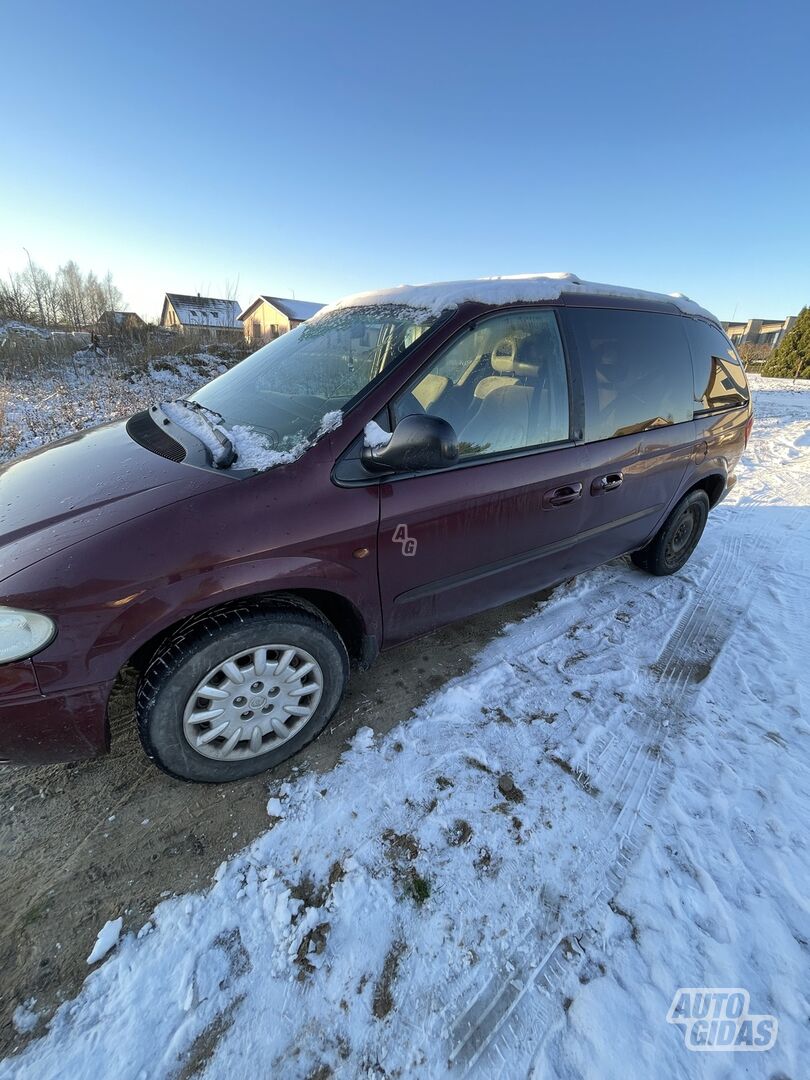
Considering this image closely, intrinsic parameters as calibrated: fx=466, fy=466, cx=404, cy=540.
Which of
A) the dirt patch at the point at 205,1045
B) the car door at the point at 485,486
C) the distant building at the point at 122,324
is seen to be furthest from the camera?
the distant building at the point at 122,324

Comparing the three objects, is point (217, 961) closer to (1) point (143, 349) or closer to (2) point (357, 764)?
(2) point (357, 764)

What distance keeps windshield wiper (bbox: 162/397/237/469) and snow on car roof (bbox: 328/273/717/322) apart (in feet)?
3.23

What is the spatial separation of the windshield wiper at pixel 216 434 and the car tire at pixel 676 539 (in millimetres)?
2993

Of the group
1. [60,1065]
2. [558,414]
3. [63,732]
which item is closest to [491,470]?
[558,414]

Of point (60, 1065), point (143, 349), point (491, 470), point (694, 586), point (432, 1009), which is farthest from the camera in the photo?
point (143, 349)

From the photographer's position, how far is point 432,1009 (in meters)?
1.31

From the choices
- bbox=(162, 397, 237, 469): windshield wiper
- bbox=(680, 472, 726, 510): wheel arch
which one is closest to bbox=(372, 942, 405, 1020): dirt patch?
bbox=(162, 397, 237, 469): windshield wiper

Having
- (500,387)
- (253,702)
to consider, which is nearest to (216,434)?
(253,702)

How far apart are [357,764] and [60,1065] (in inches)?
44.1

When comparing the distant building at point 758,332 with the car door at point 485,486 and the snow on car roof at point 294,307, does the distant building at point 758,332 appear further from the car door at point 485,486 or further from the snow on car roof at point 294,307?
the car door at point 485,486

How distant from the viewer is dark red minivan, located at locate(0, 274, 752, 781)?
1.48 m

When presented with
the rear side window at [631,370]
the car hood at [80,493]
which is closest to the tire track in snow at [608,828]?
the rear side window at [631,370]

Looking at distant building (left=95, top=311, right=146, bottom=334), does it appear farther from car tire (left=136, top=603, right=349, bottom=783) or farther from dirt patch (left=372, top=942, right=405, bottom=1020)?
dirt patch (left=372, top=942, right=405, bottom=1020)

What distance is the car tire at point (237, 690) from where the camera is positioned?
5.33 ft
